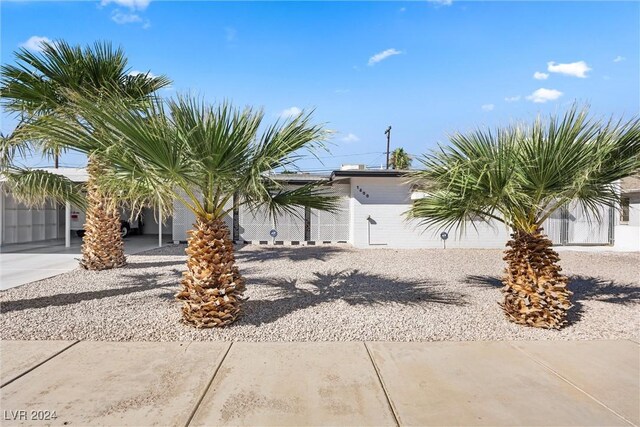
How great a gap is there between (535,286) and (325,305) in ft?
10.2

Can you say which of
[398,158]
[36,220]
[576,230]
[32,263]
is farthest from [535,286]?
[398,158]

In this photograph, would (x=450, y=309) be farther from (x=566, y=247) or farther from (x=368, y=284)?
(x=566, y=247)

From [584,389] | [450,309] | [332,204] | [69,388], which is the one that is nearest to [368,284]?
[450,309]

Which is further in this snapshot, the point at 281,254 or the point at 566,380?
the point at 281,254

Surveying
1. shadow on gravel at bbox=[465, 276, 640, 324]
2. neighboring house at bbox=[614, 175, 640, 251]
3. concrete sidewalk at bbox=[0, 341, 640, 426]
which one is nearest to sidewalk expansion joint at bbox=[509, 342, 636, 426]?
concrete sidewalk at bbox=[0, 341, 640, 426]

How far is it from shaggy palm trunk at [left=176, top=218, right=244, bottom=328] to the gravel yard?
18 cm

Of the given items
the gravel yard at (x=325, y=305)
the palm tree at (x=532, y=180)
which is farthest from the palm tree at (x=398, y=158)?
the palm tree at (x=532, y=180)

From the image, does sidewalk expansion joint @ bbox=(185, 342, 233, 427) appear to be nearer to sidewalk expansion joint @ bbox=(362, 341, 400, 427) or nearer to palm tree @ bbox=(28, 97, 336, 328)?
palm tree @ bbox=(28, 97, 336, 328)

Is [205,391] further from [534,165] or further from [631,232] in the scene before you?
[631,232]

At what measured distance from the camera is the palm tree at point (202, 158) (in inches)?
170

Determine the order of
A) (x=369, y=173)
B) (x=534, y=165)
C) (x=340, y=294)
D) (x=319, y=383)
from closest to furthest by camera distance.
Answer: (x=319, y=383), (x=534, y=165), (x=340, y=294), (x=369, y=173)

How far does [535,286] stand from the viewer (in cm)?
534

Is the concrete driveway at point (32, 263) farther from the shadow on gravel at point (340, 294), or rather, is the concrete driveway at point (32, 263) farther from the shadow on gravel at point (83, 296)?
Result: the shadow on gravel at point (340, 294)

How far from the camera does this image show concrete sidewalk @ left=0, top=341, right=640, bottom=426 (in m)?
3.08
